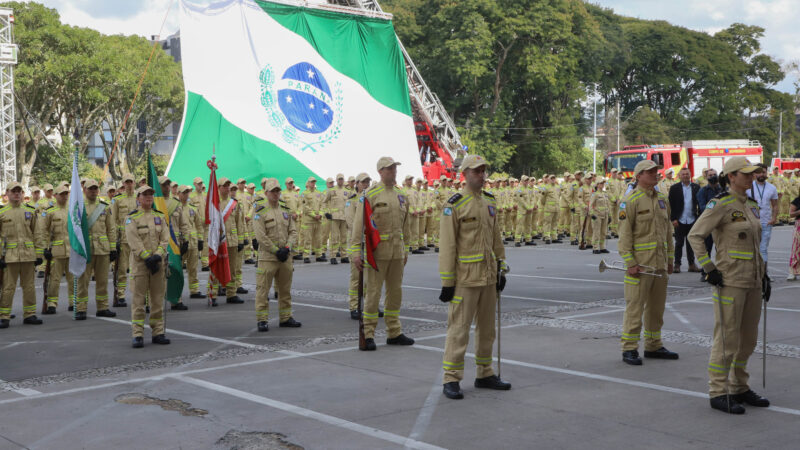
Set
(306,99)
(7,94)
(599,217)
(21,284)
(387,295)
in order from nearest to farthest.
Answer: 1. (387,295)
2. (21,284)
3. (599,217)
4. (306,99)
5. (7,94)

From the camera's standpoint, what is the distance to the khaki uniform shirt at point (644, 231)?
865 cm

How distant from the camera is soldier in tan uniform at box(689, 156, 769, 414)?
6.75 meters

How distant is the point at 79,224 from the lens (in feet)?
40.2

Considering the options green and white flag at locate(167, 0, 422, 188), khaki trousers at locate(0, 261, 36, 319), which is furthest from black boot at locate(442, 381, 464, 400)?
green and white flag at locate(167, 0, 422, 188)

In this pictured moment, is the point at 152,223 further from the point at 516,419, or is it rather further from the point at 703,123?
the point at 703,123

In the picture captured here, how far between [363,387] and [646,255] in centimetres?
331

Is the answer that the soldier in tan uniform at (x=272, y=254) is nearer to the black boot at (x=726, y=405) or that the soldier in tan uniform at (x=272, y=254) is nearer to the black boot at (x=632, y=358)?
the black boot at (x=632, y=358)

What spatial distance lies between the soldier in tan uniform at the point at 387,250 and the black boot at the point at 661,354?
8.90 feet

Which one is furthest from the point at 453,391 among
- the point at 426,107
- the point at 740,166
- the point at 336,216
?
the point at 426,107

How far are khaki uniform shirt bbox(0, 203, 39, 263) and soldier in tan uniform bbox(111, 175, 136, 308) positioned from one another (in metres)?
1.54

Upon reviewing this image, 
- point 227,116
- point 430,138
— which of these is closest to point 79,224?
point 227,116

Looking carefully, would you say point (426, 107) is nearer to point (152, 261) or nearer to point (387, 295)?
point (152, 261)

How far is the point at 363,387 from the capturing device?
25.1 ft

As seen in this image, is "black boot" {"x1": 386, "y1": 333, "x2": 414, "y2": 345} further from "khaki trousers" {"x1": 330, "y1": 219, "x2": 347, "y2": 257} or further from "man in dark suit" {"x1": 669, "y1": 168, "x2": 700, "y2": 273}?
"khaki trousers" {"x1": 330, "y1": 219, "x2": 347, "y2": 257}
